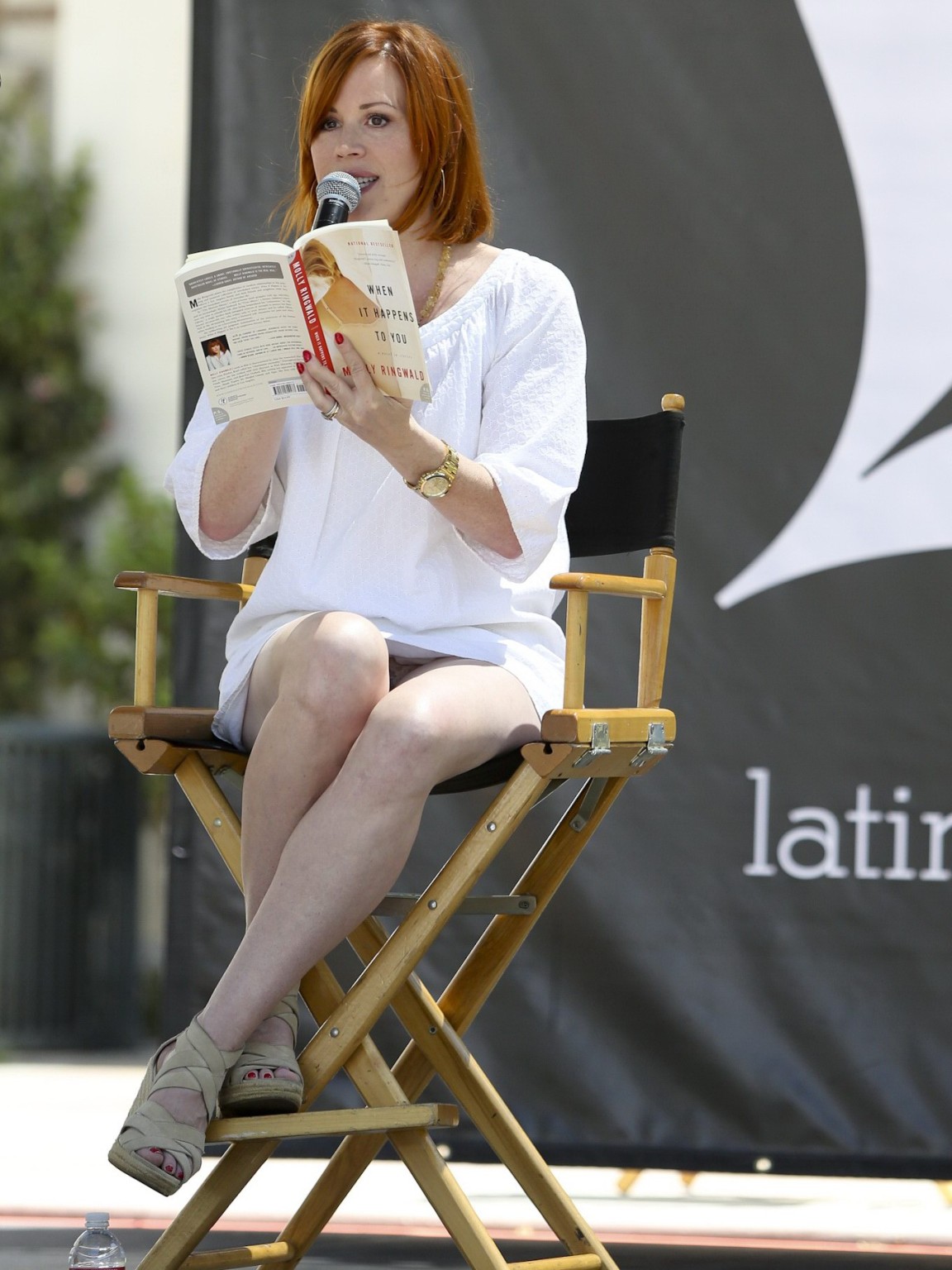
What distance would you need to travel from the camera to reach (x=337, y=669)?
Result: 73.2 inches

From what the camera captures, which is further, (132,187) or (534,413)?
(132,187)

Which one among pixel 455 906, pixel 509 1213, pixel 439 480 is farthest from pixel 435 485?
pixel 509 1213

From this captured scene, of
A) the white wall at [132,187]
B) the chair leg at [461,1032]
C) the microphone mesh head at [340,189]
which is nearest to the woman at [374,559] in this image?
the microphone mesh head at [340,189]

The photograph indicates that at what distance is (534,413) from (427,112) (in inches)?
15.8

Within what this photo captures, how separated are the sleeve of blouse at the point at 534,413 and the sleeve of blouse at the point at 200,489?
311 mm

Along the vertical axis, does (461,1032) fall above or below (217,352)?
below

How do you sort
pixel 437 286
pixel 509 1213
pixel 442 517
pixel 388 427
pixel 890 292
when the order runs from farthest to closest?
pixel 890 292, pixel 509 1213, pixel 437 286, pixel 442 517, pixel 388 427

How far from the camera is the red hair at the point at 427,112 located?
6.94 ft

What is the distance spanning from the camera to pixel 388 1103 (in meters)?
1.85

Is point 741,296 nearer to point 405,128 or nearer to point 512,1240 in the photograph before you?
point 405,128

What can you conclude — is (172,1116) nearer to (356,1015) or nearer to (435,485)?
(356,1015)

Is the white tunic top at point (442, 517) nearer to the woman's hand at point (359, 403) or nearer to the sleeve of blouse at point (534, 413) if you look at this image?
the sleeve of blouse at point (534, 413)

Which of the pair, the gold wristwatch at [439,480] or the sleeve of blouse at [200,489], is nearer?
the gold wristwatch at [439,480]

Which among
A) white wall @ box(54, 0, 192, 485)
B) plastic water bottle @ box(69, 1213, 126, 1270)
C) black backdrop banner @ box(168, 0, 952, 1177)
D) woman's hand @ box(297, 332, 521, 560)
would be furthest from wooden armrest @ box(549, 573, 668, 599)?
white wall @ box(54, 0, 192, 485)
